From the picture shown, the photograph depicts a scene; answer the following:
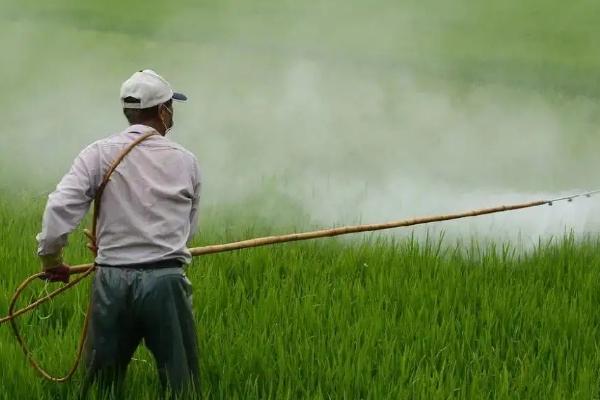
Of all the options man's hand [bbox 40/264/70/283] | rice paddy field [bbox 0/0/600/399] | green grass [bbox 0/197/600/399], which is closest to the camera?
man's hand [bbox 40/264/70/283]

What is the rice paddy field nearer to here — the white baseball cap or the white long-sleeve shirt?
the white long-sleeve shirt

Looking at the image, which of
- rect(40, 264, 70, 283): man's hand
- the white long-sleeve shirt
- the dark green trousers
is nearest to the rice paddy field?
the dark green trousers

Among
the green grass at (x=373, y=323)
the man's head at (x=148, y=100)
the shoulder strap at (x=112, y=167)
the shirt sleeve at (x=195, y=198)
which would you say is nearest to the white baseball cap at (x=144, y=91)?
the man's head at (x=148, y=100)

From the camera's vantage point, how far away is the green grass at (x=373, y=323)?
3088 millimetres

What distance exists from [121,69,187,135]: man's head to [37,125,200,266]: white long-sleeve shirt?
0.29 feet

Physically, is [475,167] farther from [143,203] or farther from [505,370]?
[143,203]

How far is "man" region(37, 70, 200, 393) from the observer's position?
2.72m

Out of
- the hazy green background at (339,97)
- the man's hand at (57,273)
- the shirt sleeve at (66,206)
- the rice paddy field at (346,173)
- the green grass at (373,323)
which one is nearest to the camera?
the shirt sleeve at (66,206)

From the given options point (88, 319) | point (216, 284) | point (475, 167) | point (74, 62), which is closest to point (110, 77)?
point (74, 62)

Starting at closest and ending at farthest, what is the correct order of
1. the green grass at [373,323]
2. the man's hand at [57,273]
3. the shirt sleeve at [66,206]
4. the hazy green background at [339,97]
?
the shirt sleeve at [66,206] < the man's hand at [57,273] < the green grass at [373,323] < the hazy green background at [339,97]

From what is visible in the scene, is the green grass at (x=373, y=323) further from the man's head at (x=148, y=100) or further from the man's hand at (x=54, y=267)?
the man's head at (x=148, y=100)

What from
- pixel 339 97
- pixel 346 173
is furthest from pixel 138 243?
pixel 339 97

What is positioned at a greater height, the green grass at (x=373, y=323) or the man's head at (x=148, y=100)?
the man's head at (x=148, y=100)

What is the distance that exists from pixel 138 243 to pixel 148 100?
0.44 meters
